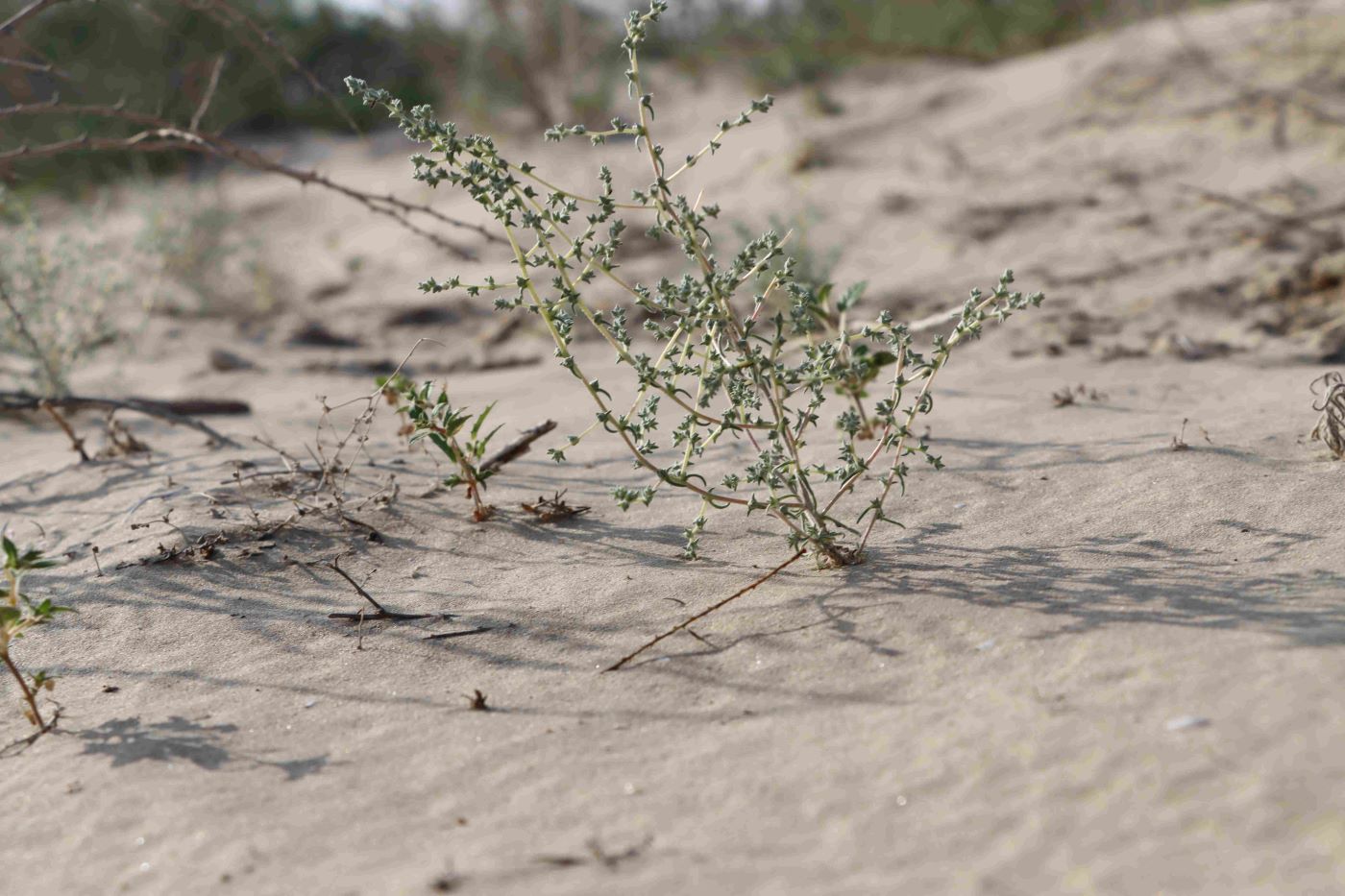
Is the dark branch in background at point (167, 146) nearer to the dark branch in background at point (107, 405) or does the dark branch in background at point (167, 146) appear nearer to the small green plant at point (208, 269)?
the dark branch in background at point (107, 405)

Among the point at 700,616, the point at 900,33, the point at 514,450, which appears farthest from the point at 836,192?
the point at 700,616

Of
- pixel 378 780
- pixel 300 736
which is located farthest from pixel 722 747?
pixel 300 736

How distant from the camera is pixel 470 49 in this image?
1358cm

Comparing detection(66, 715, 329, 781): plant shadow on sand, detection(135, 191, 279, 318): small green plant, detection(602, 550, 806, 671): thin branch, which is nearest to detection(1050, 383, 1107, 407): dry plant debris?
detection(602, 550, 806, 671): thin branch

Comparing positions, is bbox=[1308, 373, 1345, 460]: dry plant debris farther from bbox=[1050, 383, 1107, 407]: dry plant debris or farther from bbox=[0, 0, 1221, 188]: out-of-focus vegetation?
bbox=[0, 0, 1221, 188]: out-of-focus vegetation

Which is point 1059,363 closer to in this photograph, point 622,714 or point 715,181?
point 622,714

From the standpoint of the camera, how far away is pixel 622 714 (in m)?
2.12

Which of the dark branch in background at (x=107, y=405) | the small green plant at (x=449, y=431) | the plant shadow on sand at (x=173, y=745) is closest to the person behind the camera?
the plant shadow on sand at (x=173, y=745)

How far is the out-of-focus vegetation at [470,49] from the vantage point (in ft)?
35.0

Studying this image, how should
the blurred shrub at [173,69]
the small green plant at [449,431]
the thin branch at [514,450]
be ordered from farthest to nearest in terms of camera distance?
the blurred shrub at [173,69], the thin branch at [514,450], the small green plant at [449,431]

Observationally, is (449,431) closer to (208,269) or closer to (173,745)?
(173,745)

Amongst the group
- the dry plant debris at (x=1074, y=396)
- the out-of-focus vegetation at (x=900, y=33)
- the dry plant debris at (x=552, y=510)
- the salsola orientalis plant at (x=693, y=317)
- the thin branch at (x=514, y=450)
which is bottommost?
the dry plant debris at (x=552, y=510)

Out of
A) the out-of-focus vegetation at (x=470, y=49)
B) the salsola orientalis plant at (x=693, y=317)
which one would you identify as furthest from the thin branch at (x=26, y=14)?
the out-of-focus vegetation at (x=470, y=49)

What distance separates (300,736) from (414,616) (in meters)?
0.45
